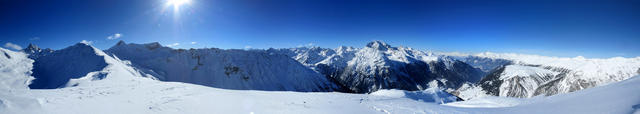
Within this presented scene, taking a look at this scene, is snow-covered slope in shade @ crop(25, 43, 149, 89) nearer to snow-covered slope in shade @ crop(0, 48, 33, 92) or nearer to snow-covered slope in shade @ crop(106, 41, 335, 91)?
snow-covered slope in shade @ crop(0, 48, 33, 92)

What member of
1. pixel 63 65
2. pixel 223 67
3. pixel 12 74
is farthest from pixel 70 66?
pixel 223 67

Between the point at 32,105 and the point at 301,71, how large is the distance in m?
152

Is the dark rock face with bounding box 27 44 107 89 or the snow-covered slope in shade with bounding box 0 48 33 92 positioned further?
the dark rock face with bounding box 27 44 107 89

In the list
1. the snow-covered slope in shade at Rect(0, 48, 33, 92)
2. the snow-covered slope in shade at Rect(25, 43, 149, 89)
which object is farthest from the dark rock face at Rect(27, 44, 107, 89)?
the snow-covered slope in shade at Rect(0, 48, 33, 92)

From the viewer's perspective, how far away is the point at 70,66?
213 ft

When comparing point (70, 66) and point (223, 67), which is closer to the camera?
point (70, 66)

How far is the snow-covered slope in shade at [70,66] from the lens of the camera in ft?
167

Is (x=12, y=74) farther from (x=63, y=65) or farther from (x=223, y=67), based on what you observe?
(x=223, y=67)

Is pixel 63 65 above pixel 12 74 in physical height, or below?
above

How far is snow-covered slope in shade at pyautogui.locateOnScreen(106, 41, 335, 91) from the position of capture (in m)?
105

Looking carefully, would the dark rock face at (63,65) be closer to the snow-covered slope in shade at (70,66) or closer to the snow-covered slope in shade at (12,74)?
the snow-covered slope in shade at (70,66)

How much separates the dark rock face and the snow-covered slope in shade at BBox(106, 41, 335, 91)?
17007 mm

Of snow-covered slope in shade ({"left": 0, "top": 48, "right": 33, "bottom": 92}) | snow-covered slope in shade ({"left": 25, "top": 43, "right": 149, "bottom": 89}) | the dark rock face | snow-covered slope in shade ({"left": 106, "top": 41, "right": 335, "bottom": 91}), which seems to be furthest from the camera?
snow-covered slope in shade ({"left": 106, "top": 41, "right": 335, "bottom": 91})

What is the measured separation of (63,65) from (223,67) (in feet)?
212
